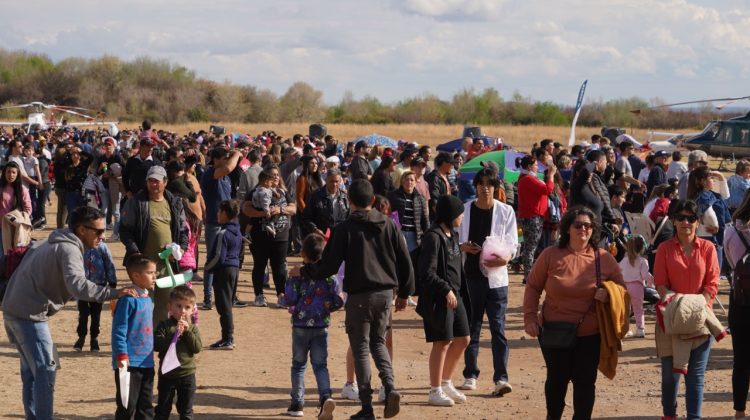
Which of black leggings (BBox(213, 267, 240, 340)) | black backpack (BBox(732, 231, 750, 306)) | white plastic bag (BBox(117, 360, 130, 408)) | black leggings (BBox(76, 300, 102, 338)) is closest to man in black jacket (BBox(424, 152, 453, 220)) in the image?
black leggings (BBox(213, 267, 240, 340))

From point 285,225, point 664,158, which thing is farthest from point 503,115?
point 285,225

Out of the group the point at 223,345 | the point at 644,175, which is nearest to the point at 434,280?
the point at 223,345

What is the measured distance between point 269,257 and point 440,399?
5168mm

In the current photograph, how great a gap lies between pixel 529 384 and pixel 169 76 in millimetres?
92918

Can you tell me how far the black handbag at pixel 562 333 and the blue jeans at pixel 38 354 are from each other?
130 inches

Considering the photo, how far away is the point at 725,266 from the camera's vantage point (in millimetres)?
14227

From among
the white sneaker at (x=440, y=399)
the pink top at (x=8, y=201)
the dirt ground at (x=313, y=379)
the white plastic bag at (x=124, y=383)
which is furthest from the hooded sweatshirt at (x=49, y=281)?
the pink top at (x=8, y=201)

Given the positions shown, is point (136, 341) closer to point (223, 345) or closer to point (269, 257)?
point (223, 345)

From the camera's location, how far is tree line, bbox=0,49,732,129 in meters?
90.4

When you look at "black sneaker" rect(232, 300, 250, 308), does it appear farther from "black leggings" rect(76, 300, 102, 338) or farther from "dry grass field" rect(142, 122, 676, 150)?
"dry grass field" rect(142, 122, 676, 150)

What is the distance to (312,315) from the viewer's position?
26.7 feet

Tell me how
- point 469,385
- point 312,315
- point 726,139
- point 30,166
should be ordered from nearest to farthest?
point 312,315, point 469,385, point 30,166, point 726,139

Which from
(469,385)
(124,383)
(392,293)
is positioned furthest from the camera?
(469,385)

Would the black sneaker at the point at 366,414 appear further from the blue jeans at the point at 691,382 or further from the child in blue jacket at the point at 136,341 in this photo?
the blue jeans at the point at 691,382
